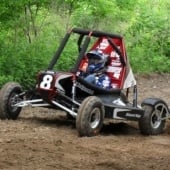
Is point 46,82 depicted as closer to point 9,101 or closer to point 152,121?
point 9,101

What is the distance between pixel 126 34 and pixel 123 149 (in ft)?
47.4

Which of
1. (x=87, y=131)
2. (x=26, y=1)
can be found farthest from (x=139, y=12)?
(x=87, y=131)

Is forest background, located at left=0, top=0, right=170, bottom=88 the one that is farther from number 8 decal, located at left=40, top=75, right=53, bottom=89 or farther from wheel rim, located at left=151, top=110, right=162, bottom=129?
wheel rim, located at left=151, top=110, right=162, bottom=129

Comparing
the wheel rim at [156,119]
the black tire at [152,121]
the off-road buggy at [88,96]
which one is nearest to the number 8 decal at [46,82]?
the off-road buggy at [88,96]

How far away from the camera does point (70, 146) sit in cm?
793

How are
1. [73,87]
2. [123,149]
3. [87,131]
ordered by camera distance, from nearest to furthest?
[123,149] → [87,131] → [73,87]

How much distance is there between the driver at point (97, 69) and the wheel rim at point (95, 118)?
1.06 meters

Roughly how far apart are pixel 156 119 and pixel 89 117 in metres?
1.80

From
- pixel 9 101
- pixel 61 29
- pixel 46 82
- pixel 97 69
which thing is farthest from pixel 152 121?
pixel 61 29

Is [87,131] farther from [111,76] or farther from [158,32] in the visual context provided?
[158,32]

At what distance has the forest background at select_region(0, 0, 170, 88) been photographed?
14.2m

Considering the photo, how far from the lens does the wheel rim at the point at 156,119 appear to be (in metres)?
10.3

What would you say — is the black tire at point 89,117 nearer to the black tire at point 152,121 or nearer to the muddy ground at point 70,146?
the muddy ground at point 70,146

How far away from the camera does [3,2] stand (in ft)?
44.5
